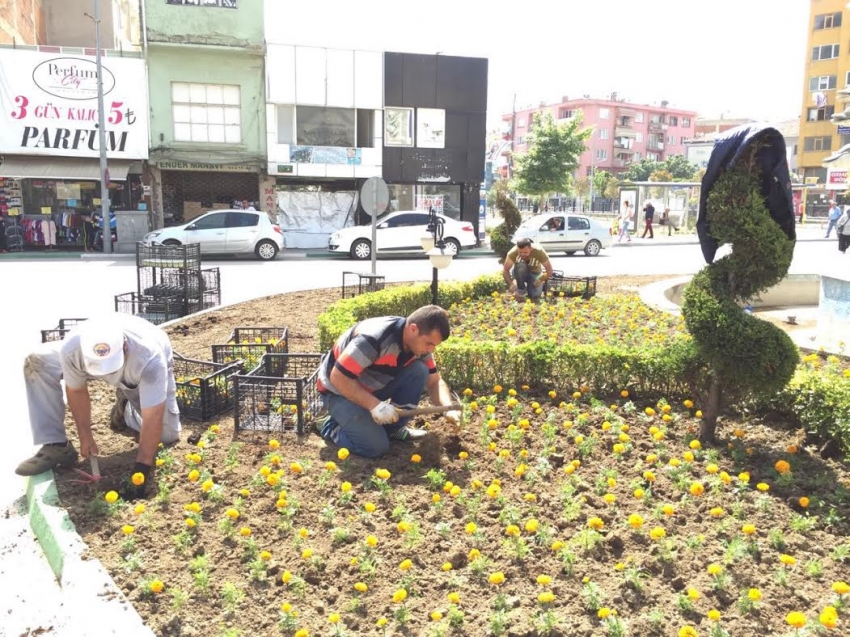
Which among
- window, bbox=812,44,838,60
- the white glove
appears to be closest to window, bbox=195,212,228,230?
the white glove

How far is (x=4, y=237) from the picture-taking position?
→ 22.9m

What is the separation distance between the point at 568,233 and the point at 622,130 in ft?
224

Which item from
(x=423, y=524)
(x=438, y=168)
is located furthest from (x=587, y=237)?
(x=423, y=524)

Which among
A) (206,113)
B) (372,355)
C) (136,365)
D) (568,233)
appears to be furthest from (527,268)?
(206,113)

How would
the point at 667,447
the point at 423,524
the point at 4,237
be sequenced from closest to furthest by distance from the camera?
the point at 423,524 < the point at 667,447 < the point at 4,237

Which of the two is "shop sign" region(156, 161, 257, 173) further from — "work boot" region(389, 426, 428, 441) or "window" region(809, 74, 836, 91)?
"window" region(809, 74, 836, 91)

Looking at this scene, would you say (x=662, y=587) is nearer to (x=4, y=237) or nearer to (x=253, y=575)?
(x=253, y=575)

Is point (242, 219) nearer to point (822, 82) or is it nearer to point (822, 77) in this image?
point (822, 82)

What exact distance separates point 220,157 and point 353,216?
521 centimetres

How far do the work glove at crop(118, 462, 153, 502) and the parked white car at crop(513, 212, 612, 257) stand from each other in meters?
20.4

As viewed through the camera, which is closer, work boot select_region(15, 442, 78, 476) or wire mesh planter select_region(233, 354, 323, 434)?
work boot select_region(15, 442, 78, 476)

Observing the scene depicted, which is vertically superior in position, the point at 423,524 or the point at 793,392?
the point at 793,392

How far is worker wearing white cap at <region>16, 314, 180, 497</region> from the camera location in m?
4.02

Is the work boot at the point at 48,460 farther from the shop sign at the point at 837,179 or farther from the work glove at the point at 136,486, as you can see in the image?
the shop sign at the point at 837,179
